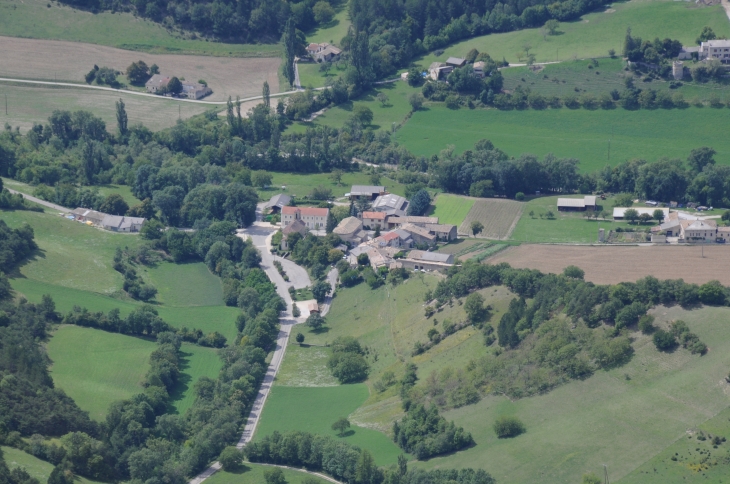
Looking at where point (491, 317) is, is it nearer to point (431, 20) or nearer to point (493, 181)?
point (493, 181)

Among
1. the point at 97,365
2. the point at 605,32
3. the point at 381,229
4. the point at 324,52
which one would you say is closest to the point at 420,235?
the point at 381,229

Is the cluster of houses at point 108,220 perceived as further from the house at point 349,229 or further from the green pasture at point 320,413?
the green pasture at point 320,413

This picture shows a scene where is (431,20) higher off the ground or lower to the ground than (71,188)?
higher

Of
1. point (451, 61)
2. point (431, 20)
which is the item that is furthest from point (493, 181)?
point (431, 20)

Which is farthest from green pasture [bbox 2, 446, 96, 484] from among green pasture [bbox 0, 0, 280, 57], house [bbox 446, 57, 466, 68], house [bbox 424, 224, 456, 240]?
green pasture [bbox 0, 0, 280, 57]

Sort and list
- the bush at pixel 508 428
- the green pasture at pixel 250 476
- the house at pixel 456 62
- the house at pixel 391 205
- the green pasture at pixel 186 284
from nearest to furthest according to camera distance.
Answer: the green pasture at pixel 250 476, the bush at pixel 508 428, the green pasture at pixel 186 284, the house at pixel 391 205, the house at pixel 456 62

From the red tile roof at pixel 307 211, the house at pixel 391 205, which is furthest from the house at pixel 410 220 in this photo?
the red tile roof at pixel 307 211
